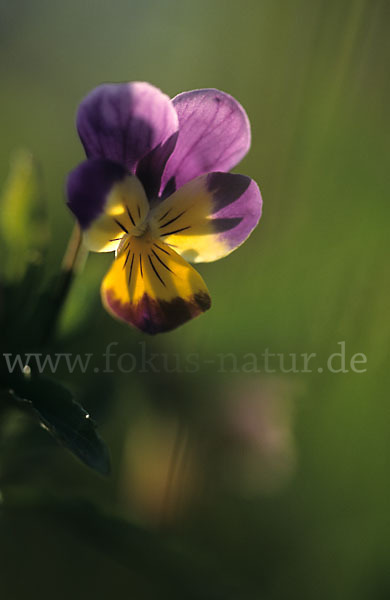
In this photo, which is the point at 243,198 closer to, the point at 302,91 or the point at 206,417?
the point at 206,417

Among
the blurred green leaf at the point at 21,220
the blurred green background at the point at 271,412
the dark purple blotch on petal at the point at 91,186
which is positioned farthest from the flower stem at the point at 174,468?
the dark purple blotch on petal at the point at 91,186

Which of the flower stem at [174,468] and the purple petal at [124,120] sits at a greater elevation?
the purple petal at [124,120]

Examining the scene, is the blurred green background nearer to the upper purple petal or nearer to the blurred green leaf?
the blurred green leaf

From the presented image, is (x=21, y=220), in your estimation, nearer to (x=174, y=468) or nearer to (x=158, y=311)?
(x=158, y=311)

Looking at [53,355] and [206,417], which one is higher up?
[53,355]

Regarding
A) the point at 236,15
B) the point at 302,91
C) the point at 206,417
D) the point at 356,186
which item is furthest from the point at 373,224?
the point at 236,15

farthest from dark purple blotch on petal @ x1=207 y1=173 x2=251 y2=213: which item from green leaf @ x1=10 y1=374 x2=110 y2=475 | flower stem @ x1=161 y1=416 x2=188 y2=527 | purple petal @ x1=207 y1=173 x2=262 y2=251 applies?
flower stem @ x1=161 y1=416 x2=188 y2=527

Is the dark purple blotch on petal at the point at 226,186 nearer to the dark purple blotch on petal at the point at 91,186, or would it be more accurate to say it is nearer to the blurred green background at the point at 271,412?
the dark purple blotch on petal at the point at 91,186
